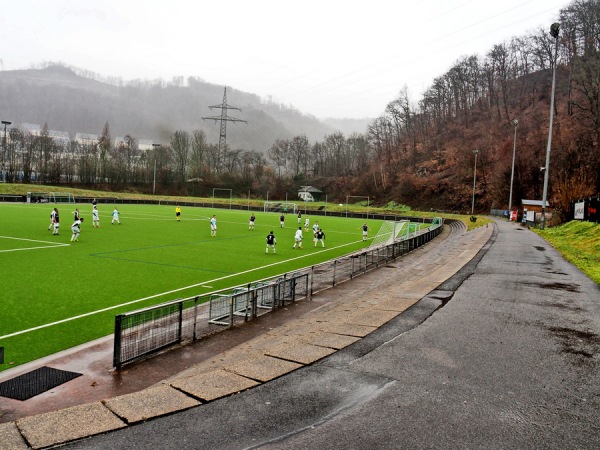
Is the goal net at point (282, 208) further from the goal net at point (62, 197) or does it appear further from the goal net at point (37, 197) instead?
the goal net at point (37, 197)

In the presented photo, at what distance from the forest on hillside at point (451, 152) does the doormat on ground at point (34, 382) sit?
1616 inches

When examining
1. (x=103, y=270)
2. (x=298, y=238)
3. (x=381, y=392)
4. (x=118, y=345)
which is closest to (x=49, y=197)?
(x=298, y=238)

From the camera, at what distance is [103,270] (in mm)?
19094

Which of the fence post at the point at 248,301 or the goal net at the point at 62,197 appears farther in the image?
the goal net at the point at 62,197

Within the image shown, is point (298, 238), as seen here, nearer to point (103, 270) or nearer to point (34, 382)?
point (103, 270)

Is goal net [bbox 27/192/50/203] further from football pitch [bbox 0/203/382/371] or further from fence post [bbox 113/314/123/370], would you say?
fence post [bbox 113/314/123/370]

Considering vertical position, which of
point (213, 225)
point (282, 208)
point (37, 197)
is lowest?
point (213, 225)

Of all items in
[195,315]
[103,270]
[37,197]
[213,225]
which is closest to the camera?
[195,315]

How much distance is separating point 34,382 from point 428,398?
22.3 feet

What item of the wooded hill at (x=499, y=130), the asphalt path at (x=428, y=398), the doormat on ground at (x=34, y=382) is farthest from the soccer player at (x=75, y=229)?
the wooded hill at (x=499, y=130)

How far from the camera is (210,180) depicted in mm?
129875

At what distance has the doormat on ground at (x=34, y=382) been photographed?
7512 mm

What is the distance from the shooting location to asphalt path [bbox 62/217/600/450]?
5250mm

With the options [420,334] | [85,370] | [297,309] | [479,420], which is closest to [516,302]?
[420,334]
